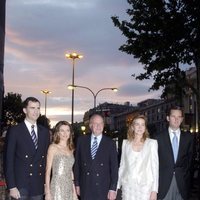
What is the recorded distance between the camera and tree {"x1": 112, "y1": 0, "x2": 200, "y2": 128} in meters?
19.0

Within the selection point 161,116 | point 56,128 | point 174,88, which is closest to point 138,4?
point 174,88

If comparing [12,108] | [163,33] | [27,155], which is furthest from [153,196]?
[12,108]

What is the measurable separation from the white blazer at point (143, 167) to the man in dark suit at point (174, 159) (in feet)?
0.88

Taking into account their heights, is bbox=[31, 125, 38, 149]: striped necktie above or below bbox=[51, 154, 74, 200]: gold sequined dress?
above

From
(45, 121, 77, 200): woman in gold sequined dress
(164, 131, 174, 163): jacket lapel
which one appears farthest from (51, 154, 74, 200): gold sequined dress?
(164, 131, 174, 163): jacket lapel

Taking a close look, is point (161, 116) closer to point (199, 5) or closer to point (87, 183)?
point (199, 5)

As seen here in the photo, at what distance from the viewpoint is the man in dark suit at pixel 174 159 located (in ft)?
25.7

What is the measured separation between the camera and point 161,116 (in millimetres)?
172625

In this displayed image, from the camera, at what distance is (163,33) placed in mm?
19312

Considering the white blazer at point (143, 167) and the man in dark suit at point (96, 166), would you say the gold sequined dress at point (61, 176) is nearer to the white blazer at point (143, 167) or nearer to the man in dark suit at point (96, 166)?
the man in dark suit at point (96, 166)

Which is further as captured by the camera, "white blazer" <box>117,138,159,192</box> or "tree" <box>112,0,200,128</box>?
"tree" <box>112,0,200,128</box>

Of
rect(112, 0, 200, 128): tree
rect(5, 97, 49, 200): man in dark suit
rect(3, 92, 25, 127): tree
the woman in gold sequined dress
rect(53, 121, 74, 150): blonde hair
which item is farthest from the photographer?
rect(3, 92, 25, 127): tree

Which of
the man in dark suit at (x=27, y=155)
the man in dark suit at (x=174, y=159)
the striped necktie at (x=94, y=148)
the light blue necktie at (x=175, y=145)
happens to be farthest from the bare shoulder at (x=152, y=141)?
the man in dark suit at (x=27, y=155)

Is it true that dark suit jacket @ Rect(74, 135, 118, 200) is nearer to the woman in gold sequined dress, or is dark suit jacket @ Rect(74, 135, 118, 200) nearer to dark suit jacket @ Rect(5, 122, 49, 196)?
the woman in gold sequined dress
